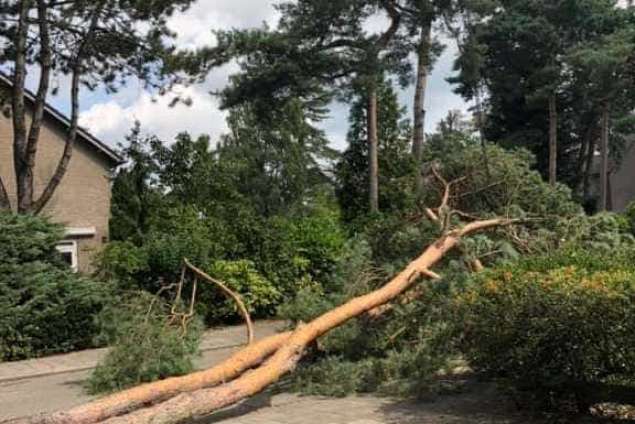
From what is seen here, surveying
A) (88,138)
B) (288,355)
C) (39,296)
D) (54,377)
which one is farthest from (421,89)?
(288,355)

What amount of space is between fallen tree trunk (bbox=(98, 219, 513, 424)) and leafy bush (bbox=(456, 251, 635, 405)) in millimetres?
1835

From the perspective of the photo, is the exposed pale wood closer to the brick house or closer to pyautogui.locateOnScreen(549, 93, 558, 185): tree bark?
the brick house

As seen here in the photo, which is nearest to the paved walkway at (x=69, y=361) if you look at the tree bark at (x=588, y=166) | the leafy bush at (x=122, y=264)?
the leafy bush at (x=122, y=264)

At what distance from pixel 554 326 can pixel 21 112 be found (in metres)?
13.9

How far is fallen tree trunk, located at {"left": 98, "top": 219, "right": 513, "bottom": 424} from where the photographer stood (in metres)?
6.30

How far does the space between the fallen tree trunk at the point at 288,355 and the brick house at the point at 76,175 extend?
13.7m

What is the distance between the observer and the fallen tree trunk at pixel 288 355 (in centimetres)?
630

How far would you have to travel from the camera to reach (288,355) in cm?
771

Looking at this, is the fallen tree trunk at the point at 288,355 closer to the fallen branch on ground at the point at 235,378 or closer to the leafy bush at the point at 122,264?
the fallen branch on ground at the point at 235,378

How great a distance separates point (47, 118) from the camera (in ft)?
71.3

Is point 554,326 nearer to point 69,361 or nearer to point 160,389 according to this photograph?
point 160,389

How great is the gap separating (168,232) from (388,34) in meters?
9.44

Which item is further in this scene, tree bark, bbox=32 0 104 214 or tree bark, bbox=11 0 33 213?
tree bark, bbox=32 0 104 214

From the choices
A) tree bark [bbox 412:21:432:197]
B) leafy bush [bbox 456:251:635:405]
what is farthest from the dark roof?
leafy bush [bbox 456:251:635:405]
